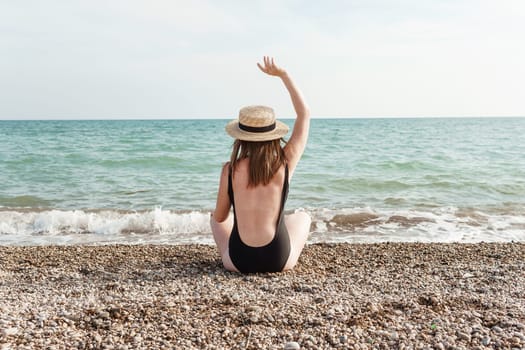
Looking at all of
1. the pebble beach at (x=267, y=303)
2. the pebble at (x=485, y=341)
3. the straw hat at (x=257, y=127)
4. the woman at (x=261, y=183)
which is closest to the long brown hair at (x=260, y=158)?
the woman at (x=261, y=183)

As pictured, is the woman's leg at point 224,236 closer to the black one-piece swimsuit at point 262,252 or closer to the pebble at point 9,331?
the black one-piece swimsuit at point 262,252

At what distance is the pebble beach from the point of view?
308 cm

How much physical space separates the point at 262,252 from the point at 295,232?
0.45 m

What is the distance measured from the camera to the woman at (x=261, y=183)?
13.3ft

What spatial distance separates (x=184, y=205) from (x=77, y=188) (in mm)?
3904

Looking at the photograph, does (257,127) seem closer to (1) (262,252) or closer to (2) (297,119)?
(2) (297,119)

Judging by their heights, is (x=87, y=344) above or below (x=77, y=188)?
above

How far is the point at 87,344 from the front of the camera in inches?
118

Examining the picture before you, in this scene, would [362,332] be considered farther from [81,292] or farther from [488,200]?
[488,200]

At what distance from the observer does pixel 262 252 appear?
14.7 ft

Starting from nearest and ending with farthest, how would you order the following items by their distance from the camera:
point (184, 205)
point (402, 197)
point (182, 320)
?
point (182, 320)
point (184, 205)
point (402, 197)

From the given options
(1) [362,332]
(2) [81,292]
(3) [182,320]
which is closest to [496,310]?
(1) [362,332]

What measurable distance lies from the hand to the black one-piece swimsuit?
1.14 metres

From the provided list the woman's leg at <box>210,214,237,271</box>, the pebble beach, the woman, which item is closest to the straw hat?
the woman
